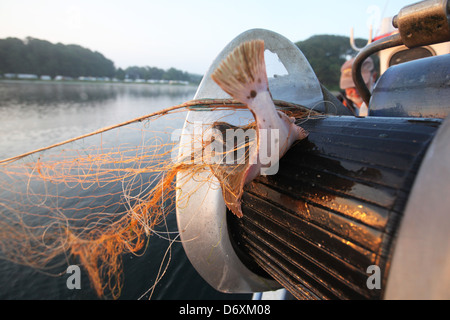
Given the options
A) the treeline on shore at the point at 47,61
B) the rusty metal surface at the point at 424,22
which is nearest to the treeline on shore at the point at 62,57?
the treeline on shore at the point at 47,61

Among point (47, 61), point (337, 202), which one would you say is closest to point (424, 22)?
point (337, 202)

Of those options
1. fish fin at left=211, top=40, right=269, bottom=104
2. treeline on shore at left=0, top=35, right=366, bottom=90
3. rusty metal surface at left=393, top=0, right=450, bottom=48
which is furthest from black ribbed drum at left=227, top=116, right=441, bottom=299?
treeline on shore at left=0, top=35, right=366, bottom=90

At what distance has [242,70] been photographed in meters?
1.16

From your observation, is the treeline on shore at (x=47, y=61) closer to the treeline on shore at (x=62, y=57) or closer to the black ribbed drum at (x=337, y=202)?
the treeline on shore at (x=62, y=57)

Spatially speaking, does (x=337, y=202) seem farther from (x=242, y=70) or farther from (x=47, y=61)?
(x=47, y=61)

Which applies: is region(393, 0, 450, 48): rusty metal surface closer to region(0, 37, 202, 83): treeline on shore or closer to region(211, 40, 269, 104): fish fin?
region(211, 40, 269, 104): fish fin

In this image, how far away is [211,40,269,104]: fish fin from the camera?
115cm

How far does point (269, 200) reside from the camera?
1651mm

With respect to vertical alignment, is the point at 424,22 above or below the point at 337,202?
above

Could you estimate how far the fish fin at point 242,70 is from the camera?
3.77 ft

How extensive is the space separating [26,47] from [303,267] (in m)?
77.8

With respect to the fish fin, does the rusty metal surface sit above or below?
above
